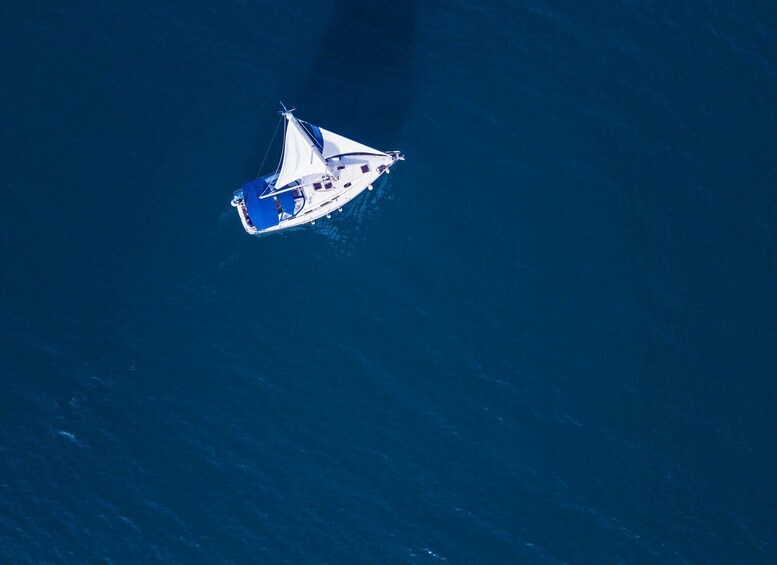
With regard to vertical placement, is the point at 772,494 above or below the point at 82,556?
above

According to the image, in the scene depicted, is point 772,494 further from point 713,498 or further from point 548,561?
point 548,561

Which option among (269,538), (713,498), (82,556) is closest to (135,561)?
(82,556)

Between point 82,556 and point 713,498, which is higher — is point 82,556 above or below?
below

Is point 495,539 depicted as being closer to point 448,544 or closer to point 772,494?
point 448,544

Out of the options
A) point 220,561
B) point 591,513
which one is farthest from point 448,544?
point 220,561

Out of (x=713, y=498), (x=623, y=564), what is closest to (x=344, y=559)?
(x=623, y=564)

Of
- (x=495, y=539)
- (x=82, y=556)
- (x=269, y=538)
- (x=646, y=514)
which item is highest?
(x=646, y=514)

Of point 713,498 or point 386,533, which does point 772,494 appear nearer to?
point 713,498
